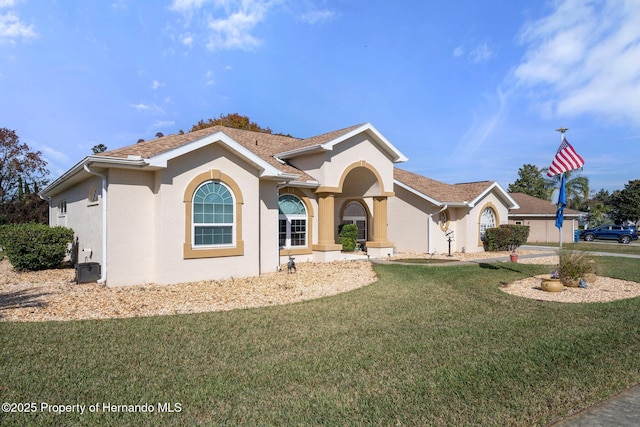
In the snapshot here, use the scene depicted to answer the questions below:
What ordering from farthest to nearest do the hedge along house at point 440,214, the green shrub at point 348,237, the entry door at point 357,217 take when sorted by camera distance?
the entry door at point 357,217 < the hedge along house at point 440,214 < the green shrub at point 348,237

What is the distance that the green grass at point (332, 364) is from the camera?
4.07 meters

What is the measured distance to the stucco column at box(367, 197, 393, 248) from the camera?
20188mm

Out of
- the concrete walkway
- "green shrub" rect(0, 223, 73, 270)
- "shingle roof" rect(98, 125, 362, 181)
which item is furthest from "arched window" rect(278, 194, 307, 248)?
the concrete walkway

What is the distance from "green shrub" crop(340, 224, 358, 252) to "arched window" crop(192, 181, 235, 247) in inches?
383

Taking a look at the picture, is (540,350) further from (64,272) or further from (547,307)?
(64,272)

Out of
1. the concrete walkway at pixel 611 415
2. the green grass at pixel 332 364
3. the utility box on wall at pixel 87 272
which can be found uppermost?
the utility box on wall at pixel 87 272

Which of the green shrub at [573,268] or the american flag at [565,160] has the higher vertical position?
the american flag at [565,160]

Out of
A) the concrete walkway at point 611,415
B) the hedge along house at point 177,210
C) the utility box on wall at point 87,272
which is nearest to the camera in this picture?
the concrete walkway at point 611,415

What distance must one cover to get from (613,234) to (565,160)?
33611 millimetres

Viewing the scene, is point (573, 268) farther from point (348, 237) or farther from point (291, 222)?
point (348, 237)

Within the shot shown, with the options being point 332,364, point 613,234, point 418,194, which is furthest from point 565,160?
point 613,234

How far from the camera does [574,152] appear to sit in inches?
489

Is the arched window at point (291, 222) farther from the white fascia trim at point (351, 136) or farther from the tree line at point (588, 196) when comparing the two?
the tree line at point (588, 196)

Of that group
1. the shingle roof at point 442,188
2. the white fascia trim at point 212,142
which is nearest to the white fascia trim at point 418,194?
the shingle roof at point 442,188
